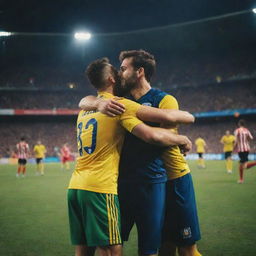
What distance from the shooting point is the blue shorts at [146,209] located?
2.82 metres

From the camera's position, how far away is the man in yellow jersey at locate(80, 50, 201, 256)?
112 inches

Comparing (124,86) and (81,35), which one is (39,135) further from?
(124,86)

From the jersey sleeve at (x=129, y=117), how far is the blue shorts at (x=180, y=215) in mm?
930

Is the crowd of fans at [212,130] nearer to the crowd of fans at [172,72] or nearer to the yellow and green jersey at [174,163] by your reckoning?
the crowd of fans at [172,72]

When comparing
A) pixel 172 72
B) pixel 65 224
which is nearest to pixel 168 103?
pixel 65 224

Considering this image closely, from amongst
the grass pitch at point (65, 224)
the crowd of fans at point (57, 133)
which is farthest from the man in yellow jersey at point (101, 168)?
the crowd of fans at point (57, 133)

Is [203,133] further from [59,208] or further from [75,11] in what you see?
[59,208]

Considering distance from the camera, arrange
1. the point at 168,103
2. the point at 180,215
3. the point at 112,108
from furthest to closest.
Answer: the point at 180,215 < the point at 168,103 < the point at 112,108

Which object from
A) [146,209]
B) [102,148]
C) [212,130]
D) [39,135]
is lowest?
[146,209]

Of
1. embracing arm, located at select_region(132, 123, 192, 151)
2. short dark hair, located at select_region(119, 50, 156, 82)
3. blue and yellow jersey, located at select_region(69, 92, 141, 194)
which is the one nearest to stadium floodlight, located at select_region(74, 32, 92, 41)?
short dark hair, located at select_region(119, 50, 156, 82)

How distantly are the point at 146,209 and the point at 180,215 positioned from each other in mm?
548

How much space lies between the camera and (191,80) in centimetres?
4431

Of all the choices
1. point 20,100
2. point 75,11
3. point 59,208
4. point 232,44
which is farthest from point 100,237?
point 20,100

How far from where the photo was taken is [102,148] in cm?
271
